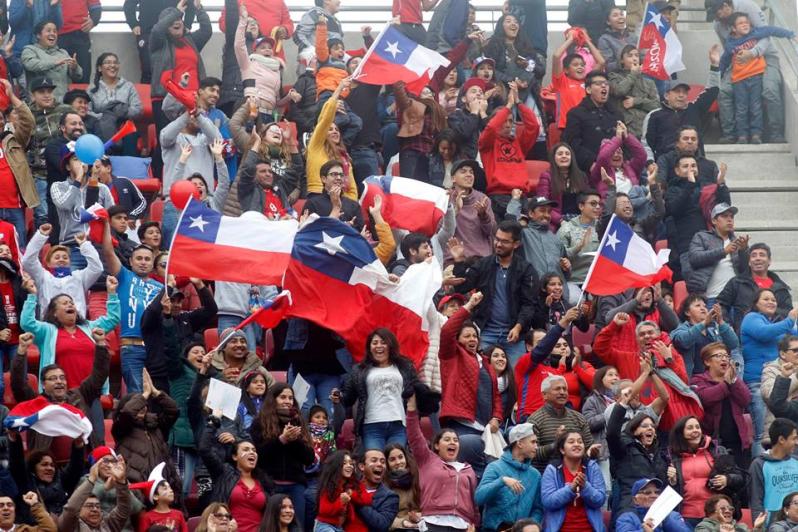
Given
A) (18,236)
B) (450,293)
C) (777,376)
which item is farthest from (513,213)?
(18,236)

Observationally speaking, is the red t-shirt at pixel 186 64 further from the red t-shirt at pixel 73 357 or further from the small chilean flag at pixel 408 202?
the red t-shirt at pixel 73 357

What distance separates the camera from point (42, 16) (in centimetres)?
2388

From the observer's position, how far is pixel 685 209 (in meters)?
23.0

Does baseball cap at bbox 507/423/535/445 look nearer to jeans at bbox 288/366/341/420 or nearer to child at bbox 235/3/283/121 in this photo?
jeans at bbox 288/366/341/420

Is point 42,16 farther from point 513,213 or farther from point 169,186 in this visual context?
point 513,213

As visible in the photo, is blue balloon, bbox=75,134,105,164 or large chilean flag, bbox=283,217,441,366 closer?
large chilean flag, bbox=283,217,441,366

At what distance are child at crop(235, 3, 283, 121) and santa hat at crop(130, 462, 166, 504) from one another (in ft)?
21.9

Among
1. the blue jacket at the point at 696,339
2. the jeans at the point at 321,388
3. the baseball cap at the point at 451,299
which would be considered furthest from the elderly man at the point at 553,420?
the blue jacket at the point at 696,339

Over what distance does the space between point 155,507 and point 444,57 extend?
26.1 feet

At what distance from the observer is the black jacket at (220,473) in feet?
59.0

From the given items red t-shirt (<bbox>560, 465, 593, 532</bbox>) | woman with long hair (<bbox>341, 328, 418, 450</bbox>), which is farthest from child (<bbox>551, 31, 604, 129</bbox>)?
red t-shirt (<bbox>560, 465, 593, 532</bbox>)

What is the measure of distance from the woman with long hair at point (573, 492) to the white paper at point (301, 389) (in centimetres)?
224

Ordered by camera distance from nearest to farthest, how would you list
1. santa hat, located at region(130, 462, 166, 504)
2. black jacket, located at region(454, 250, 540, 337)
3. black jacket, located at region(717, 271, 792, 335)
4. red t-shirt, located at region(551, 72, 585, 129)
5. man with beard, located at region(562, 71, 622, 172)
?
santa hat, located at region(130, 462, 166, 504) < black jacket, located at region(454, 250, 540, 337) < black jacket, located at region(717, 271, 792, 335) < man with beard, located at region(562, 71, 622, 172) < red t-shirt, located at region(551, 72, 585, 129)

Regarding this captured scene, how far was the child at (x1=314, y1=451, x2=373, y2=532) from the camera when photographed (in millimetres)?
17750
